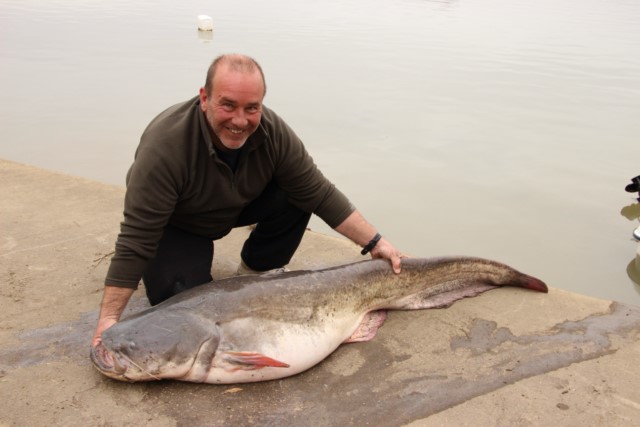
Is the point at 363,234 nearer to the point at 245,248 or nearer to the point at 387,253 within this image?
the point at 387,253

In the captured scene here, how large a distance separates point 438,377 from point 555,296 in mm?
1315

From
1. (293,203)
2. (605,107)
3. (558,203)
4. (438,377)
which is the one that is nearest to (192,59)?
(605,107)

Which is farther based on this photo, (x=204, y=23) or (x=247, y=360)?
(x=204, y=23)

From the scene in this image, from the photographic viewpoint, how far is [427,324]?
3564 millimetres

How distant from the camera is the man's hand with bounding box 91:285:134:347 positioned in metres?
2.90

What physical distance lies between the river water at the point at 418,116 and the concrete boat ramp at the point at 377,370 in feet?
5.34

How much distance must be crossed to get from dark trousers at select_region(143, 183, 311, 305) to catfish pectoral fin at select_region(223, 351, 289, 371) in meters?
0.76

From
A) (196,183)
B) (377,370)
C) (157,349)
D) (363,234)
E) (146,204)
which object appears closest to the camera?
(157,349)

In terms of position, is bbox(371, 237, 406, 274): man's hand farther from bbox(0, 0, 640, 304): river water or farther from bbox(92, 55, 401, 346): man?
bbox(0, 0, 640, 304): river water

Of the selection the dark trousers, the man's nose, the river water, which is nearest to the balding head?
the man's nose

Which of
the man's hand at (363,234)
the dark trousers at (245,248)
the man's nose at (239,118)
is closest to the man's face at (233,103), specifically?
the man's nose at (239,118)

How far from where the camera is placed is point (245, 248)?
163 inches

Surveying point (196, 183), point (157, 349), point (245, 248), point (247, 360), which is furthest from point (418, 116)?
point (157, 349)

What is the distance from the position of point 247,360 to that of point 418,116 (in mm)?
6914
